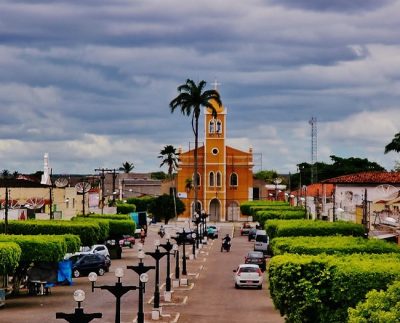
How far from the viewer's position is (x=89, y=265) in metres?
62.9

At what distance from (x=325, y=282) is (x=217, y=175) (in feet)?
400

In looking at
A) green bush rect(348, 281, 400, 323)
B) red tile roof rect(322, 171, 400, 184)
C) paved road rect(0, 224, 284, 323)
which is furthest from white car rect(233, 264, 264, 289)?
red tile roof rect(322, 171, 400, 184)

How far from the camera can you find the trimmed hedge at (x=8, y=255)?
4266cm

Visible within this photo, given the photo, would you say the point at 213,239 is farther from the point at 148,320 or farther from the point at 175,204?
the point at 148,320

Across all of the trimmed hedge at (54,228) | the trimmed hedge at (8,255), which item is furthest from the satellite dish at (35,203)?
the trimmed hedge at (8,255)

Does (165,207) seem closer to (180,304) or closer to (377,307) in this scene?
(180,304)

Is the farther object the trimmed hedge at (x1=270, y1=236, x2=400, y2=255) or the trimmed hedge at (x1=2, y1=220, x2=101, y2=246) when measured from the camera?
the trimmed hedge at (x1=2, y1=220, x2=101, y2=246)

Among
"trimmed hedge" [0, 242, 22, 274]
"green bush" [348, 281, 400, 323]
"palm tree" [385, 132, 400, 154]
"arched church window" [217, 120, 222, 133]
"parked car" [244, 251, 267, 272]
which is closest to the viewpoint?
"green bush" [348, 281, 400, 323]

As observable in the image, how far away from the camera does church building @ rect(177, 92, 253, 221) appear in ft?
495

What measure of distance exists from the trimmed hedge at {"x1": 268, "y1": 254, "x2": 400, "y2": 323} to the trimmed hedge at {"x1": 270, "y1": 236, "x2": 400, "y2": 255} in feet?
20.7

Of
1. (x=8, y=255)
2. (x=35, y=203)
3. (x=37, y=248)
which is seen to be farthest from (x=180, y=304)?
(x=35, y=203)

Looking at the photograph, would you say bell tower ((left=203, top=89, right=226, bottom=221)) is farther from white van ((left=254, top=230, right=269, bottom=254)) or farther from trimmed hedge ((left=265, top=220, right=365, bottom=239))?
trimmed hedge ((left=265, top=220, right=365, bottom=239))

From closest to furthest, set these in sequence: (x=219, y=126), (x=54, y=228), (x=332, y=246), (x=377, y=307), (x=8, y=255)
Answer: (x=377, y=307), (x=332, y=246), (x=8, y=255), (x=54, y=228), (x=219, y=126)

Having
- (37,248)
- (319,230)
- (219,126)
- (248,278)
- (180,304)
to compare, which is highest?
(219,126)
